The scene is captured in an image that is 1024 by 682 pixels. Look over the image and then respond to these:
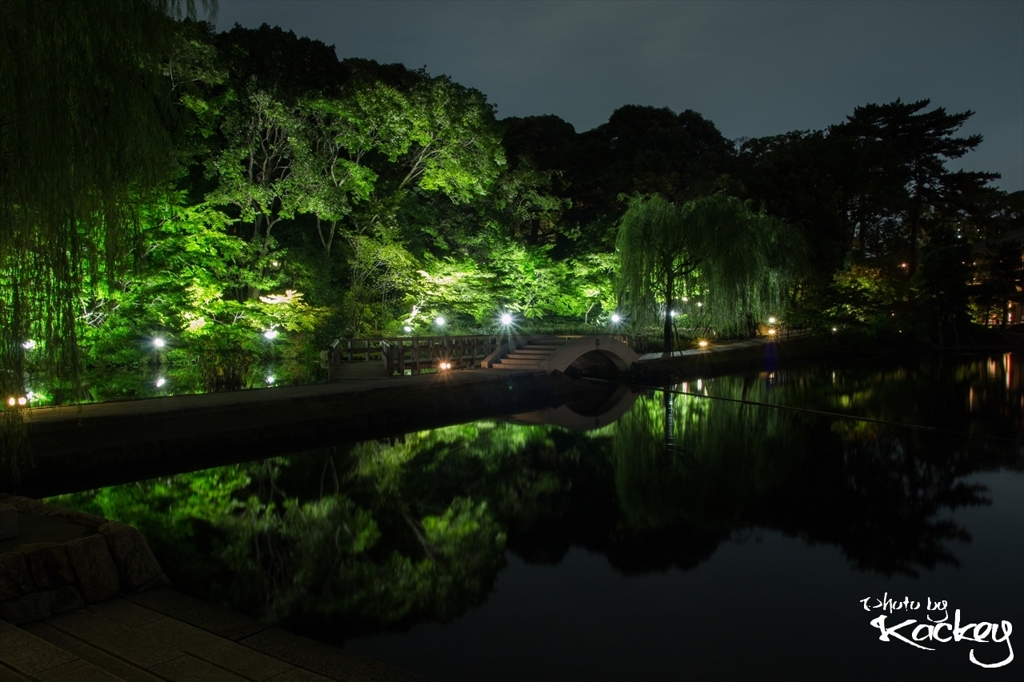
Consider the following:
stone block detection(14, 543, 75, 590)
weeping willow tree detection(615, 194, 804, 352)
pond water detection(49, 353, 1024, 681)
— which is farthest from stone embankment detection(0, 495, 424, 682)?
weeping willow tree detection(615, 194, 804, 352)

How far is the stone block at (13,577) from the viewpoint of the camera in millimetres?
4875

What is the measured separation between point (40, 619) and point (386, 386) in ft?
40.2

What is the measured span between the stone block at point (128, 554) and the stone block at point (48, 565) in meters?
0.34

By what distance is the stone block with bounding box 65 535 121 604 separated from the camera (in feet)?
17.3

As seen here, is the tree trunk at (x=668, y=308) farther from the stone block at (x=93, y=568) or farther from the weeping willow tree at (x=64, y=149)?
the stone block at (x=93, y=568)

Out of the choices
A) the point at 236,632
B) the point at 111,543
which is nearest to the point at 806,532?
the point at 236,632

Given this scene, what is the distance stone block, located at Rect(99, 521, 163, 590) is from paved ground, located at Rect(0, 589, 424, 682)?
18 centimetres

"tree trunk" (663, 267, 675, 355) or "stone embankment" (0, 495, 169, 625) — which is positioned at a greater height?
"tree trunk" (663, 267, 675, 355)

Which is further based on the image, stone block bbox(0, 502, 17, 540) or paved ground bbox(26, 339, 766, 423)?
paved ground bbox(26, 339, 766, 423)

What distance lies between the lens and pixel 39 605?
4.98 metres

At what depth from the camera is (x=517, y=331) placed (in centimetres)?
2947

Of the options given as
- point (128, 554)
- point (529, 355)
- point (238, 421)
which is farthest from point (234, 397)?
point (529, 355)

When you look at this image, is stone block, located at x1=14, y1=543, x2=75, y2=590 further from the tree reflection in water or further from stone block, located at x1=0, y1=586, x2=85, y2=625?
the tree reflection in water

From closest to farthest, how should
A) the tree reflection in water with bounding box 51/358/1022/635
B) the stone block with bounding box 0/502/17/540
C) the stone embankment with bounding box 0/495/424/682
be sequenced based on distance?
the stone embankment with bounding box 0/495/424/682
the stone block with bounding box 0/502/17/540
the tree reflection in water with bounding box 51/358/1022/635
